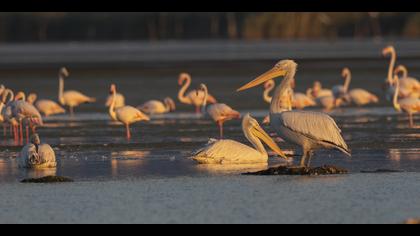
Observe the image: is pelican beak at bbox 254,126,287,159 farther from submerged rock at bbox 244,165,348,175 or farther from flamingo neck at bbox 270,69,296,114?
submerged rock at bbox 244,165,348,175

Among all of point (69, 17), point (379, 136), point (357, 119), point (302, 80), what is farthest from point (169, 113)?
point (69, 17)

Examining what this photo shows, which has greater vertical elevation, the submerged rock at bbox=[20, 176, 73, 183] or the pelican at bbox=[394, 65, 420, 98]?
the pelican at bbox=[394, 65, 420, 98]

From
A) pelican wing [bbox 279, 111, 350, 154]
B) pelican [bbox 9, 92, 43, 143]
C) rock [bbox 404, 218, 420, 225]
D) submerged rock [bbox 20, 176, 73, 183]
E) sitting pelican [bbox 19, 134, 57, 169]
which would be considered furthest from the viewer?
pelican [bbox 9, 92, 43, 143]

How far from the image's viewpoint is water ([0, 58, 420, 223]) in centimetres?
985

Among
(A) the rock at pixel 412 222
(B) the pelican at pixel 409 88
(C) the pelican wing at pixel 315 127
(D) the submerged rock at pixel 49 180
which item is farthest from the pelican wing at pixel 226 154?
(B) the pelican at pixel 409 88

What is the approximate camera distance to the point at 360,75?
33.0m

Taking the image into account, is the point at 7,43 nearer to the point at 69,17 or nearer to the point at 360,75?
the point at 69,17

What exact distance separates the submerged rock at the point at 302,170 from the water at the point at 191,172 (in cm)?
27

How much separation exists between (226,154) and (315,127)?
1220mm

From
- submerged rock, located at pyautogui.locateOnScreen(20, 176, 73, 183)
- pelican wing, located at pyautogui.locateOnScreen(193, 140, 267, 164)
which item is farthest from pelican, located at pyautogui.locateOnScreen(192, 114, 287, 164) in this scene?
submerged rock, located at pyautogui.locateOnScreen(20, 176, 73, 183)

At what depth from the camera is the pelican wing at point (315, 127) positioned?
1225 cm

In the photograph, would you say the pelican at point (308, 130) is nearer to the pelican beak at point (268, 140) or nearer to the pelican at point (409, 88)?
the pelican beak at point (268, 140)

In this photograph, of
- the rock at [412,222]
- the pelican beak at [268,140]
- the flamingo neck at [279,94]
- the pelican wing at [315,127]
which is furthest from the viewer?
the pelican beak at [268,140]

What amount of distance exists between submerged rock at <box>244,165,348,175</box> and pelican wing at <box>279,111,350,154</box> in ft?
0.90
